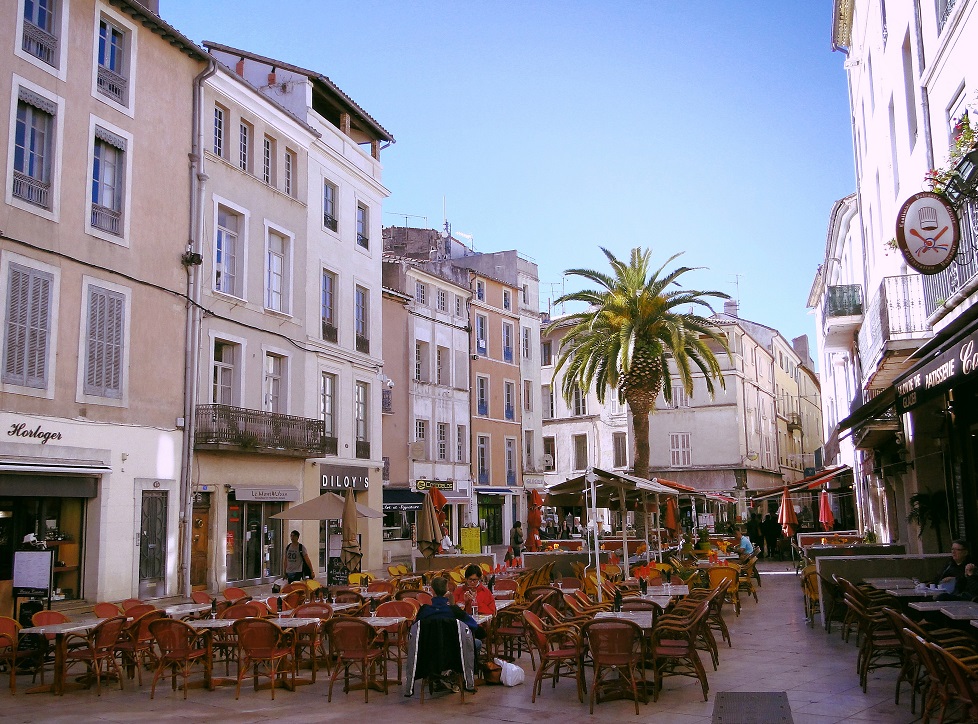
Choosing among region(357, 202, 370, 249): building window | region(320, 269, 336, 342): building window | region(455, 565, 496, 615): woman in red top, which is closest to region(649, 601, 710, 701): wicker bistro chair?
region(455, 565, 496, 615): woman in red top

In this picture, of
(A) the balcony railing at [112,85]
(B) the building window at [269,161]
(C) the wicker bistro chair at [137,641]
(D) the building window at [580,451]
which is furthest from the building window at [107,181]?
(D) the building window at [580,451]

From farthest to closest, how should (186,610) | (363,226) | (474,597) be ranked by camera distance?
(363,226), (474,597), (186,610)

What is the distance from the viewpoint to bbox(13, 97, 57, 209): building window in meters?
17.2

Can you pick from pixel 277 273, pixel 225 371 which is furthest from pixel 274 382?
pixel 277 273

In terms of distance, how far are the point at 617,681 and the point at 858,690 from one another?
8.39ft

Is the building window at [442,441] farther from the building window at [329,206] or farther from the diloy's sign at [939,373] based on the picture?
the diloy's sign at [939,373]

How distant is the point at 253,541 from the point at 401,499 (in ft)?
45.5

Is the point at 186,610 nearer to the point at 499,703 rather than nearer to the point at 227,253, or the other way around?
the point at 499,703

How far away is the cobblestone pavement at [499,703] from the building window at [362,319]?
1903 cm

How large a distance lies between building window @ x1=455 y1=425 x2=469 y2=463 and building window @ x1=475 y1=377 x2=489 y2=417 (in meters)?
1.71

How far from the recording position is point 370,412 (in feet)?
100

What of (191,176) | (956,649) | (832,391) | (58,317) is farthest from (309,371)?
(832,391)

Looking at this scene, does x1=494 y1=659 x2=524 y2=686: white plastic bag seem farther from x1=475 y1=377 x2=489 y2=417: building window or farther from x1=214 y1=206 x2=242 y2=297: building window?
x1=475 y1=377 x2=489 y2=417: building window

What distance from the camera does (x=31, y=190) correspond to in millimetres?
17344
